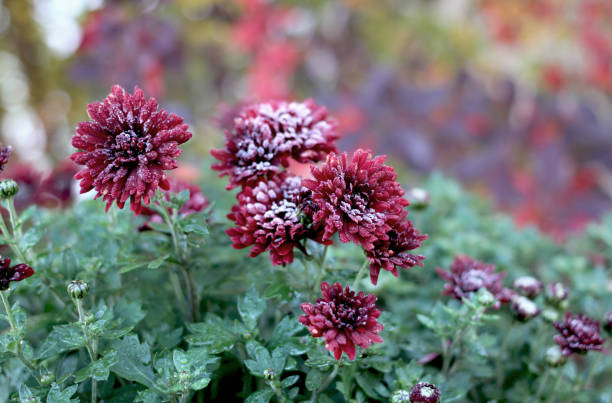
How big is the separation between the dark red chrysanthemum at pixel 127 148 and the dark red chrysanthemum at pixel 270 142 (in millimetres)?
108

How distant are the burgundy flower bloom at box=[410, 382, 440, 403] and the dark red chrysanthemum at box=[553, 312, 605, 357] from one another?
0.75 ft

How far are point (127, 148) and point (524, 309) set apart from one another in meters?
0.59

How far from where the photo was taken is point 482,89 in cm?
194

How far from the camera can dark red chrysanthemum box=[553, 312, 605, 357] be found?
0.69 meters

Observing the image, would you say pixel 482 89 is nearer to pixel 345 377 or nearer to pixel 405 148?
pixel 405 148

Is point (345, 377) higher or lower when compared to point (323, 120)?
lower

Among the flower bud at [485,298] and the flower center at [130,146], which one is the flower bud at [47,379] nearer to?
the flower center at [130,146]

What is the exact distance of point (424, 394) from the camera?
581 mm

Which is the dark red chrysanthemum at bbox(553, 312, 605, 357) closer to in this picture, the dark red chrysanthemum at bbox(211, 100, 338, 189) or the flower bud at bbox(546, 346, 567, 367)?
the flower bud at bbox(546, 346, 567, 367)

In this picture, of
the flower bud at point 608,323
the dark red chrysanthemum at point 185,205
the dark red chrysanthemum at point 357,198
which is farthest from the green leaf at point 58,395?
the flower bud at point 608,323

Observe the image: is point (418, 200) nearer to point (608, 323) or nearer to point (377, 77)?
point (608, 323)

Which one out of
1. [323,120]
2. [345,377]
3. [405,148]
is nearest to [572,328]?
[345,377]

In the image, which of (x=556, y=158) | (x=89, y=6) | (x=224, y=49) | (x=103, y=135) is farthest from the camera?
(x=224, y=49)

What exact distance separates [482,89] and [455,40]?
34.0 inches
